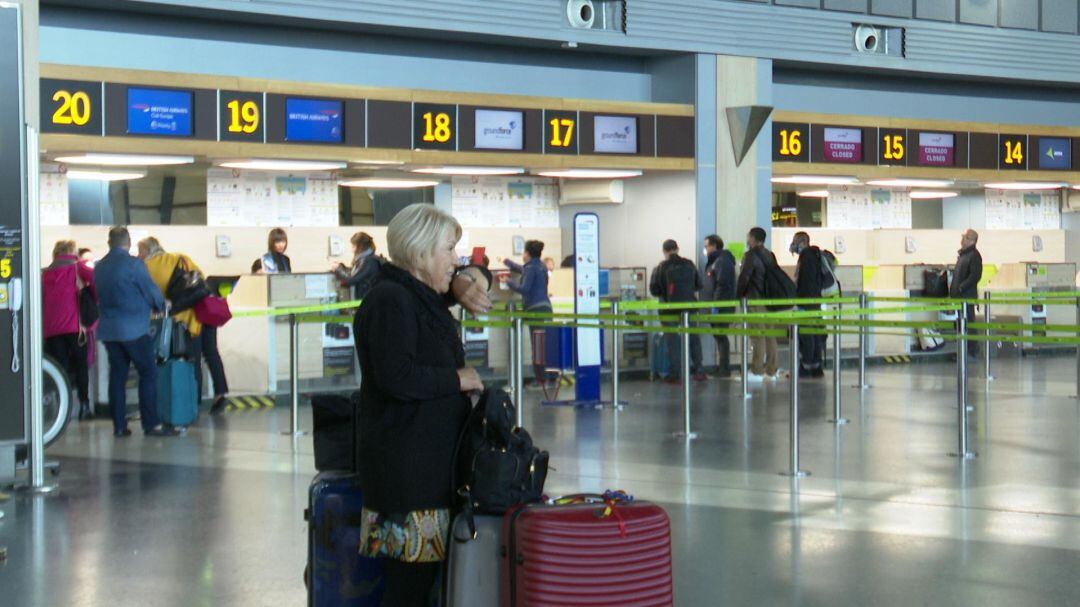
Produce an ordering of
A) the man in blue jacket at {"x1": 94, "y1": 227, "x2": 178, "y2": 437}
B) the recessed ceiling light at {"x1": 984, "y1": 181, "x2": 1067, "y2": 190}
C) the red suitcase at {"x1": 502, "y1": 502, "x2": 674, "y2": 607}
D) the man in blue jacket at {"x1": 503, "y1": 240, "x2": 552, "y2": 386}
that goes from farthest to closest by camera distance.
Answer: the recessed ceiling light at {"x1": 984, "y1": 181, "x2": 1067, "y2": 190} → the man in blue jacket at {"x1": 503, "y1": 240, "x2": 552, "y2": 386} → the man in blue jacket at {"x1": 94, "y1": 227, "x2": 178, "y2": 437} → the red suitcase at {"x1": 502, "y1": 502, "x2": 674, "y2": 607}

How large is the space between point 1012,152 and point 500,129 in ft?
26.0

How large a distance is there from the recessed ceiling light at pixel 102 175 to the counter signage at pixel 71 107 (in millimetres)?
1710

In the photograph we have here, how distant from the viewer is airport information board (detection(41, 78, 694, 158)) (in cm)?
1241

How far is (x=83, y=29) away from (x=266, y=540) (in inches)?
310

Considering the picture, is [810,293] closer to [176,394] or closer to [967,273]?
[967,273]

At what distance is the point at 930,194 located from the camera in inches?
832

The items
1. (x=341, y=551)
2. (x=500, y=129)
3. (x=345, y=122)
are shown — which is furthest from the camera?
(x=500, y=129)

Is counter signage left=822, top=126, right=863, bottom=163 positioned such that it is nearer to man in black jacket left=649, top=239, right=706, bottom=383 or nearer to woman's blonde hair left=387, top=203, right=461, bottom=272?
man in black jacket left=649, top=239, right=706, bottom=383

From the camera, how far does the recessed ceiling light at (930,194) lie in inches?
825

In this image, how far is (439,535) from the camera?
409 cm

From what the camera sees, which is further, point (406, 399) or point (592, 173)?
point (592, 173)

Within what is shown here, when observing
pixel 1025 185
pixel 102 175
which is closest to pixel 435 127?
pixel 102 175

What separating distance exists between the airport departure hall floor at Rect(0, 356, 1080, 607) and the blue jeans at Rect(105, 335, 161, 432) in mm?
254

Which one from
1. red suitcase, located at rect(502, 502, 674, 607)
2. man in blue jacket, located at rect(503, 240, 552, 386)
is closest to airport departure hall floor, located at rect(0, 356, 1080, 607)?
red suitcase, located at rect(502, 502, 674, 607)
